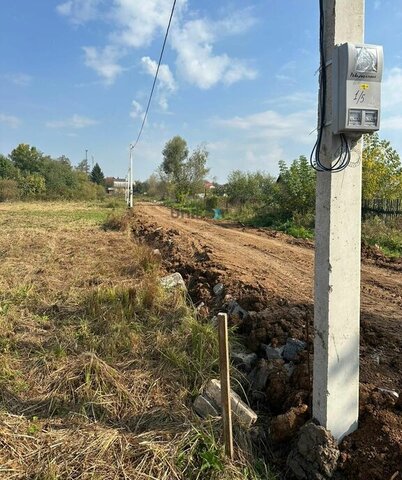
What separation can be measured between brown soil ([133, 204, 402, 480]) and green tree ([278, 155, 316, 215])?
20.6 feet

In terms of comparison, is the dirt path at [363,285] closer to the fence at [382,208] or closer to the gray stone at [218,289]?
the gray stone at [218,289]

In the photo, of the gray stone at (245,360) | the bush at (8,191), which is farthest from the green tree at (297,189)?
the bush at (8,191)

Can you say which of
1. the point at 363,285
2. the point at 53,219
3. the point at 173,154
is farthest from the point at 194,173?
the point at 363,285

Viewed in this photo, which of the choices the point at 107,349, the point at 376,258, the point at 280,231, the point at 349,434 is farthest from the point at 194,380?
the point at 280,231

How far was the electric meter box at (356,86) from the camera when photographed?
2148 millimetres

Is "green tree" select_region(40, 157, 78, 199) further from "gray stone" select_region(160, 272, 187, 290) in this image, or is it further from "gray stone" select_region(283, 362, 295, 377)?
"gray stone" select_region(283, 362, 295, 377)

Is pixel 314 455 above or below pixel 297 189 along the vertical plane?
below

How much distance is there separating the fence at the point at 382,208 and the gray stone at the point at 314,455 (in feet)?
39.5

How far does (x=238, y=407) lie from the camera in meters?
2.86

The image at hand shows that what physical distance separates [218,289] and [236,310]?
89cm

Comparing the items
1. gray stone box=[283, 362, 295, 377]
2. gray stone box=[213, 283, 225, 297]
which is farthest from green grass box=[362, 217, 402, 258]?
gray stone box=[283, 362, 295, 377]

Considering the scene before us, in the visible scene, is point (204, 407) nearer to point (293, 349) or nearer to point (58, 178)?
point (293, 349)

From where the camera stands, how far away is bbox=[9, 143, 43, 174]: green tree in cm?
7273

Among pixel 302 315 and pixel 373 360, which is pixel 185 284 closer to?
pixel 302 315
